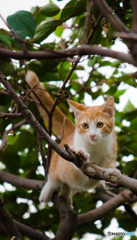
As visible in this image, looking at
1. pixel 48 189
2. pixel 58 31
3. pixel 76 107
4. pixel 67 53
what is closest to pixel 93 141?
pixel 76 107

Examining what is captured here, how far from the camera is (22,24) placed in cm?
221

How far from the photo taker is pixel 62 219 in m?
2.59

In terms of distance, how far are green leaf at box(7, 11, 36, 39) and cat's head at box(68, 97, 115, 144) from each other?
0.71 meters

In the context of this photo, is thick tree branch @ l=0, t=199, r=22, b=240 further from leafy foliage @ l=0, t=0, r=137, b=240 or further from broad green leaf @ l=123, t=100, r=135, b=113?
broad green leaf @ l=123, t=100, r=135, b=113

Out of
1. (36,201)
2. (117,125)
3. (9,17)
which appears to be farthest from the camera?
(117,125)

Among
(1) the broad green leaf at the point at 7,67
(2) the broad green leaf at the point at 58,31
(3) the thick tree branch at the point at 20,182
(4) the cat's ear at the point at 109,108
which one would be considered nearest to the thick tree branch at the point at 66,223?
(3) the thick tree branch at the point at 20,182

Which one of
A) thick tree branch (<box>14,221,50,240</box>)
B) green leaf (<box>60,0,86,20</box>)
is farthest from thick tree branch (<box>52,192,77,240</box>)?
green leaf (<box>60,0,86,20</box>)

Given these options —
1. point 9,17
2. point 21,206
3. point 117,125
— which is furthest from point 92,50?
point 117,125

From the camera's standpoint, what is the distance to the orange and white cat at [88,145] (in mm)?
2689

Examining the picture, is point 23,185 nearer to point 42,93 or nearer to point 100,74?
point 42,93

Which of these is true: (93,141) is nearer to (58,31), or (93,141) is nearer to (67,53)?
(58,31)

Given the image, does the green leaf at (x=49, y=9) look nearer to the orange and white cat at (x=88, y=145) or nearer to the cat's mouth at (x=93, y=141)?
the orange and white cat at (x=88, y=145)

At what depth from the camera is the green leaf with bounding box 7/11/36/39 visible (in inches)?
85.1

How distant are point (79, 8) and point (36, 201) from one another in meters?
2.00
